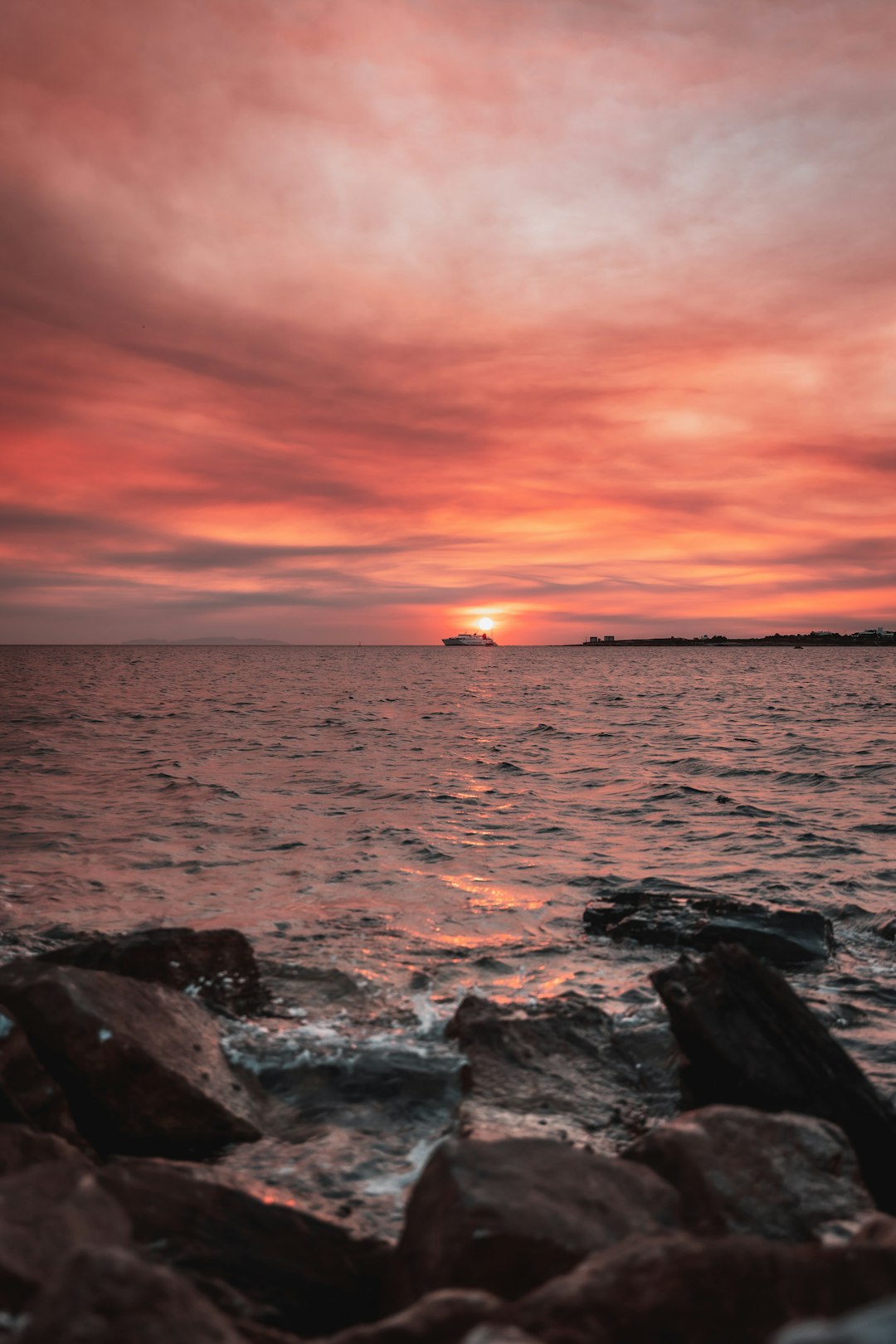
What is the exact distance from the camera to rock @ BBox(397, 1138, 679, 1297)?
11.8 feet

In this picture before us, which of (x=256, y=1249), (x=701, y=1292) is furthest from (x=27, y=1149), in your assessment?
(x=701, y=1292)

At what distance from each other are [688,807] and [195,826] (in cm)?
1049

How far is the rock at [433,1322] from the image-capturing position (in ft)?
9.46

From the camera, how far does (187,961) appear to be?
7.71m

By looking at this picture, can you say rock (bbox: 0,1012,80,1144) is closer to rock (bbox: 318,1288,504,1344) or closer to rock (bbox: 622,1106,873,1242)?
rock (bbox: 318,1288,504,1344)

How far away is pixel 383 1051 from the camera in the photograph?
7266 millimetres

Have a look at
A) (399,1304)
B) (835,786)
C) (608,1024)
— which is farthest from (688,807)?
(399,1304)

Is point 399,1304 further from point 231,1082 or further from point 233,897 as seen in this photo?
point 233,897

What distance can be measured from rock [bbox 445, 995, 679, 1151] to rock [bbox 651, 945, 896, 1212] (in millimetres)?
590

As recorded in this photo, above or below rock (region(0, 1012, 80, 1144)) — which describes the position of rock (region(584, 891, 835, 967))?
below

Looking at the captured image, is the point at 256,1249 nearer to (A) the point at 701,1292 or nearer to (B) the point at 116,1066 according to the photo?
(B) the point at 116,1066

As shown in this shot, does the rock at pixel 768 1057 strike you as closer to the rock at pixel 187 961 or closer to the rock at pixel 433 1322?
the rock at pixel 433 1322

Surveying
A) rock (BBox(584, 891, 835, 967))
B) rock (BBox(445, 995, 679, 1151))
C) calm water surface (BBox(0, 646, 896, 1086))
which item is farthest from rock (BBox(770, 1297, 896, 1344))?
rock (BBox(584, 891, 835, 967))

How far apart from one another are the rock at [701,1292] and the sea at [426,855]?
2804 millimetres
